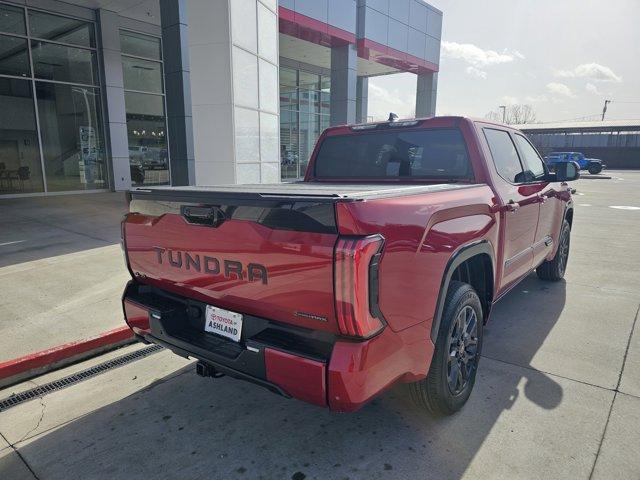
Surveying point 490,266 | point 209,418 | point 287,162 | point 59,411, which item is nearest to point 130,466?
point 209,418

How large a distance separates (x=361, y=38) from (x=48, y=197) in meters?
11.9

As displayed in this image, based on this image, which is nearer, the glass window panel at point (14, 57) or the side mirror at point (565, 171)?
the side mirror at point (565, 171)

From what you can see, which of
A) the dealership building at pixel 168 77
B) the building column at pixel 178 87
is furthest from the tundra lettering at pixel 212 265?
the building column at pixel 178 87

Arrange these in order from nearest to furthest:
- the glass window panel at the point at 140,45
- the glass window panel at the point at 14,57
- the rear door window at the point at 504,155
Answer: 1. the rear door window at the point at 504,155
2. the glass window panel at the point at 14,57
3. the glass window panel at the point at 140,45

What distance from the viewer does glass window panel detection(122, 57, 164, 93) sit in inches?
619

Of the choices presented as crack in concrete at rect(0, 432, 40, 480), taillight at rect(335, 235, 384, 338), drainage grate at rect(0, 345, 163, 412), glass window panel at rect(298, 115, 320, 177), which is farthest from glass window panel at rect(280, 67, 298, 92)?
taillight at rect(335, 235, 384, 338)

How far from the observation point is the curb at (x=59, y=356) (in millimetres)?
3326

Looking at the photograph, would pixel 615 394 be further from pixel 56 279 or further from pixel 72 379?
pixel 56 279

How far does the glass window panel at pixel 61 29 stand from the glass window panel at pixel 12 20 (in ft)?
0.79

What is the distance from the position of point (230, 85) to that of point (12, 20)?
29.1 ft

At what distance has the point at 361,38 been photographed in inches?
640

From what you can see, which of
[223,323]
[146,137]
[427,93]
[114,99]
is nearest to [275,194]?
[223,323]

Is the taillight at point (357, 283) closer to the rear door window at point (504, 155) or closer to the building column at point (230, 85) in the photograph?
the rear door window at point (504, 155)

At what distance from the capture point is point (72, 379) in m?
3.40
